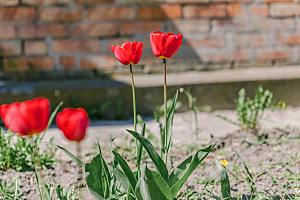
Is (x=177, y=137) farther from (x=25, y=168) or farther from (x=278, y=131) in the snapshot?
(x=25, y=168)

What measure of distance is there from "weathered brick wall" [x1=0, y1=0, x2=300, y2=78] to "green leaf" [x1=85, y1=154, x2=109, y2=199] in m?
2.12

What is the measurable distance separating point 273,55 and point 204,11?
59 cm

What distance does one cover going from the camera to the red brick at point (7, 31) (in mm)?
4066

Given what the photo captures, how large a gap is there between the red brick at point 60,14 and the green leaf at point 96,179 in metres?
2.14

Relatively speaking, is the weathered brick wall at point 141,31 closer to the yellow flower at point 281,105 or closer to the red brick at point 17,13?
the red brick at point 17,13

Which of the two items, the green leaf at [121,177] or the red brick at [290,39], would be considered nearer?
the green leaf at [121,177]

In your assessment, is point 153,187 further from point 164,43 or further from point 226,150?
point 226,150

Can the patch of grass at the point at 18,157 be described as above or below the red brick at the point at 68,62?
below

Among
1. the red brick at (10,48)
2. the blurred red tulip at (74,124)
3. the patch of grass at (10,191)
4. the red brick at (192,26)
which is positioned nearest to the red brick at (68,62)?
the red brick at (10,48)

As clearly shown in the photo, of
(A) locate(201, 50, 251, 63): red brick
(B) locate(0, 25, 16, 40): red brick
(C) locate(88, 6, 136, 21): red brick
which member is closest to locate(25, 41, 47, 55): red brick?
(B) locate(0, 25, 16, 40): red brick

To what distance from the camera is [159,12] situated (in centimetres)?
425

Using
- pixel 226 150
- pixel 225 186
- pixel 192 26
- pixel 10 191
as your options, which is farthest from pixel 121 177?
pixel 192 26

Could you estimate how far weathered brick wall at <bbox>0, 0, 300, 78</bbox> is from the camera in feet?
13.5

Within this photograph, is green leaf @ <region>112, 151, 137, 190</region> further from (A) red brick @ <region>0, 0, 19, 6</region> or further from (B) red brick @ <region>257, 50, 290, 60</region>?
(B) red brick @ <region>257, 50, 290, 60</region>
